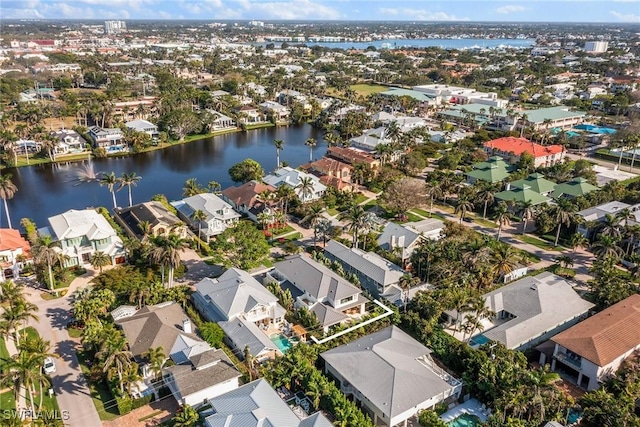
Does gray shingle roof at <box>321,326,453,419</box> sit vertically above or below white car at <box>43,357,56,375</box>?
above

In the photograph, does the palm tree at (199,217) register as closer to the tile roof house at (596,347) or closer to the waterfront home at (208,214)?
the waterfront home at (208,214)

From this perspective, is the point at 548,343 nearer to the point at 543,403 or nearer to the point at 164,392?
the point at 543,403

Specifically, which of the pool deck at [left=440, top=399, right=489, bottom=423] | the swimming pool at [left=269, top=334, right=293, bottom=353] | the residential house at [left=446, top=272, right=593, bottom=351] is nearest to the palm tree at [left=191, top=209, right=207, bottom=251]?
the swimming pool at [left=269, top=334, right=293, bottom=353]

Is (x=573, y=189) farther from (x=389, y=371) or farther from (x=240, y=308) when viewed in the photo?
(x=240, y=308)

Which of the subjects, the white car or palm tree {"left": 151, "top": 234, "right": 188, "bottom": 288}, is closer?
the white car

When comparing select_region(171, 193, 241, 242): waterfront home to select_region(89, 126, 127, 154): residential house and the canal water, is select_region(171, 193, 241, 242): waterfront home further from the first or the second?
select_region(89, 126, 127, 154): residential house

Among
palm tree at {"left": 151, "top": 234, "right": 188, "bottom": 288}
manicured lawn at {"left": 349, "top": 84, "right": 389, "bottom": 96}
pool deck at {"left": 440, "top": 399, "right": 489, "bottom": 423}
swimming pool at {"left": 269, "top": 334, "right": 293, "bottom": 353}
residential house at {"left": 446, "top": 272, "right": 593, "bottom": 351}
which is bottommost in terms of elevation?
swimming pool at {"left": 269, "top": 334, "right": 293, "bottom": 353}

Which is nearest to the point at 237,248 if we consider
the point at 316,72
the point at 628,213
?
the point at 628,213

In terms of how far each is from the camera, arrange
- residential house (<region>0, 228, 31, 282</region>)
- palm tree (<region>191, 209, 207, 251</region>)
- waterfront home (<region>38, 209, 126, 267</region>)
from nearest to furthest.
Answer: residential house (<region>0, 228, 31, 282</region>) → waterfront home (<region>38, 209, 126, 267</region>) → palm tree (<region>191, 209, 207, 251</region>)
